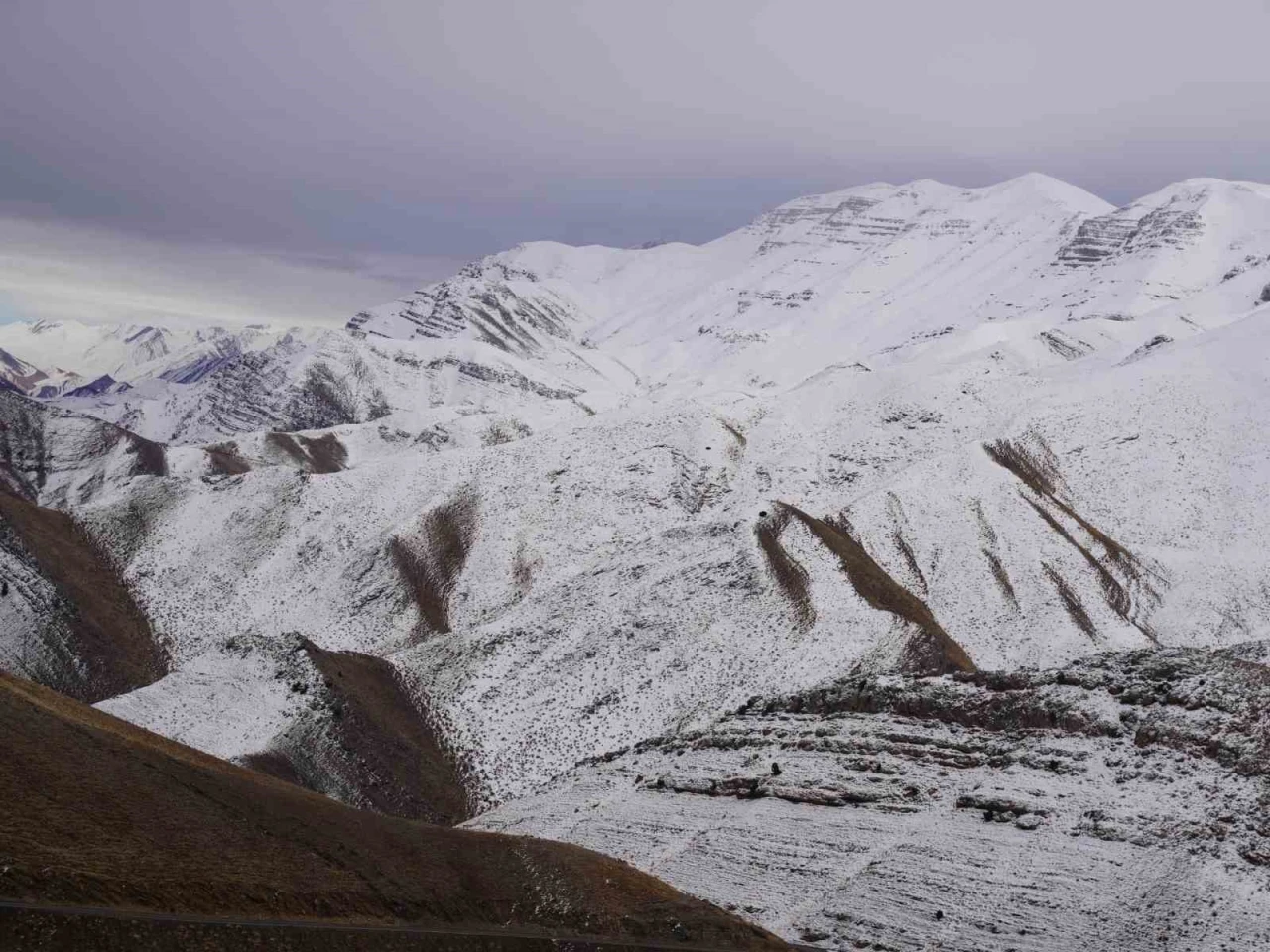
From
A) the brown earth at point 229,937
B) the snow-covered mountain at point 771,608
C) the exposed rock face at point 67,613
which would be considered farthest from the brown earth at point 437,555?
the brown earth at point 229,937

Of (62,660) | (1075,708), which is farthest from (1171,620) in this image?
(62,660)

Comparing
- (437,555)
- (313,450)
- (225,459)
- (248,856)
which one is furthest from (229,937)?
(313,450)

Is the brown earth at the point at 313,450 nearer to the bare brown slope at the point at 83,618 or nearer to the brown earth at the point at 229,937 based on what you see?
the bare brown slope at the point at 83,618

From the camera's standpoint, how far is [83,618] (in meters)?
72.8

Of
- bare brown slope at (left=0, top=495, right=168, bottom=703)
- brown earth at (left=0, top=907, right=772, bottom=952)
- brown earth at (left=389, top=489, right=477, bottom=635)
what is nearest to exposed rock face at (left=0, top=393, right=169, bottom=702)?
bare brown slope at (left=0, top=495, right=168, bottom=703)

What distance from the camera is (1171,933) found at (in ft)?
97.7

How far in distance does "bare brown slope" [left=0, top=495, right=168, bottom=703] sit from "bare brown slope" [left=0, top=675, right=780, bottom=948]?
3761cm

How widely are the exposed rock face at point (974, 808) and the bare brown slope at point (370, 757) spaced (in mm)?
6109

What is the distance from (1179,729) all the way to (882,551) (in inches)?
1946

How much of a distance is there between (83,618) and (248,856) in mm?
54083

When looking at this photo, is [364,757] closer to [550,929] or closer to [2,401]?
[550,929]

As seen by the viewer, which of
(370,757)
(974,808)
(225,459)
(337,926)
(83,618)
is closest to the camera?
(337,926)

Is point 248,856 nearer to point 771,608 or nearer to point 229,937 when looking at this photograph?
point 229,937

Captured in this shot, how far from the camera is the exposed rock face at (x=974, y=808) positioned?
104 ft
